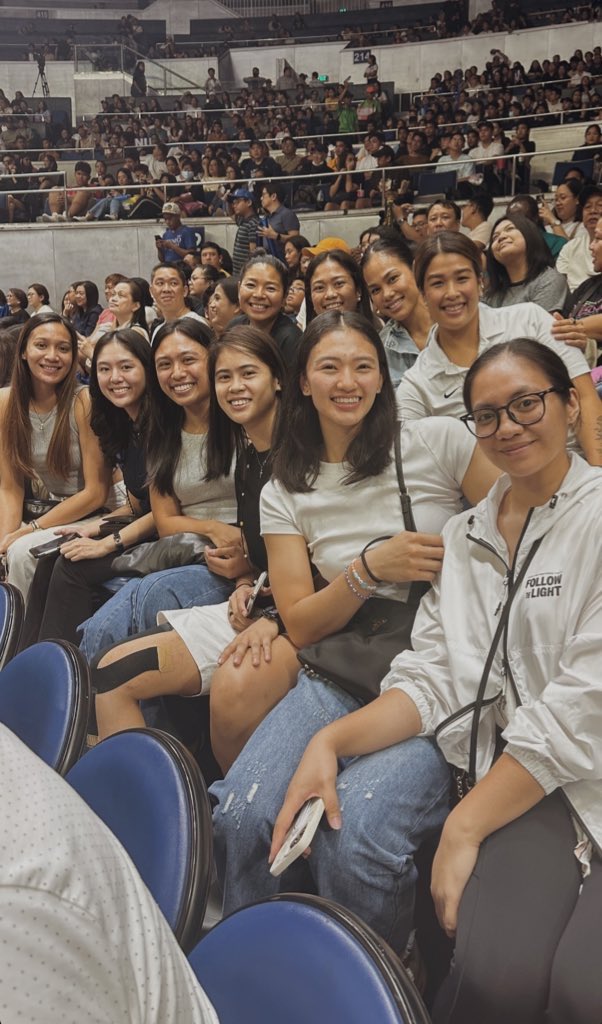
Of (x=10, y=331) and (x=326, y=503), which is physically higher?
(x=10, y=331)

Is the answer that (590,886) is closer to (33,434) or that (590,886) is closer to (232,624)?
(232,624)

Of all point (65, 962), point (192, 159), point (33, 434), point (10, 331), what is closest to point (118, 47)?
point (192, 159)

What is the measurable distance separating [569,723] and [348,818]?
0.41 meters

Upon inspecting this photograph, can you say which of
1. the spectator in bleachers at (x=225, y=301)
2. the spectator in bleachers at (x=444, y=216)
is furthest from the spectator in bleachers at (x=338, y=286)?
the spectator in bleachers at (x=444, y=216)

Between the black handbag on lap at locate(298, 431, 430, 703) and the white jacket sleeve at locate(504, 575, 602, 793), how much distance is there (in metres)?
0.40

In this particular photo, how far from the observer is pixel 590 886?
1230mm

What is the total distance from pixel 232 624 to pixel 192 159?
36.8 feet

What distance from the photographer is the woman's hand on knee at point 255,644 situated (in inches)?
73.0

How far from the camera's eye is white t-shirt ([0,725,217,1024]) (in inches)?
19.6

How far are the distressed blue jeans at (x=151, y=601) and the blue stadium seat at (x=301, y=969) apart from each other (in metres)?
1.38

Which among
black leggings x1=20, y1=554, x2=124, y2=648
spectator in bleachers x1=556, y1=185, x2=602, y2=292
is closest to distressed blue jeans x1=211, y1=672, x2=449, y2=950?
black leggings x1=20, y1=554, x2=124, y2=648

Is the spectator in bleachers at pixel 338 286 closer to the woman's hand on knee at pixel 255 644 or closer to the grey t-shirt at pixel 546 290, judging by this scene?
the grey t-shirt at pixel 546 290

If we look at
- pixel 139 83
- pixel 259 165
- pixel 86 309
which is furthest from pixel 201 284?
pixel 139 83

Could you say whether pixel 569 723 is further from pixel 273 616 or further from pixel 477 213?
pixel 477 213
